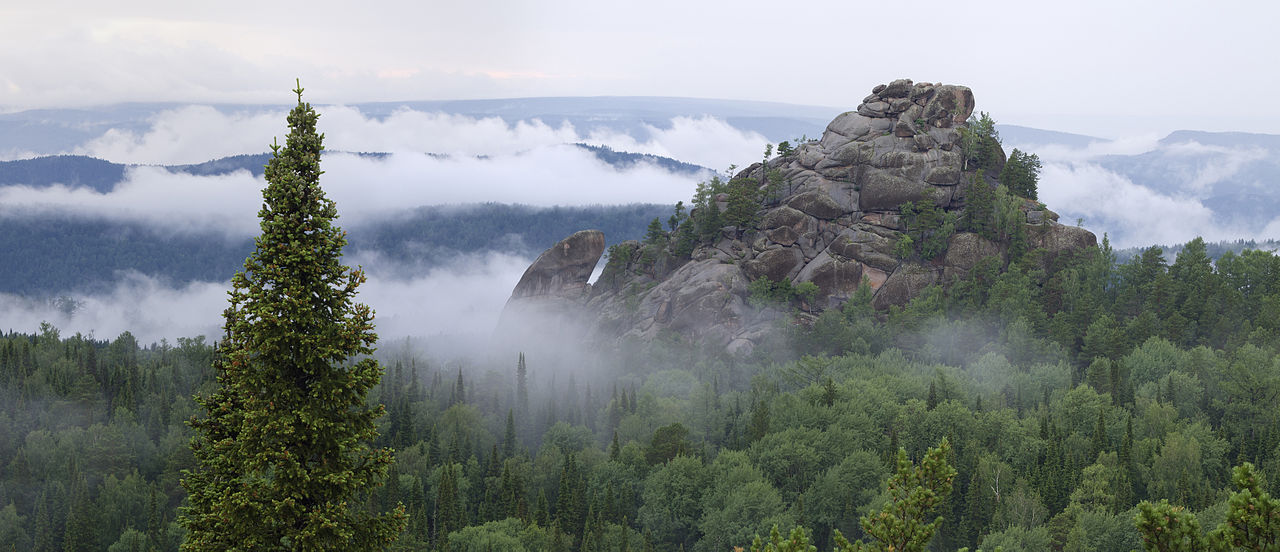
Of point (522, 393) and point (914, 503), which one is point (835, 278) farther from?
point (914, 503)

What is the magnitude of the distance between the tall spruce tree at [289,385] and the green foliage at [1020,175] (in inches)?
5927

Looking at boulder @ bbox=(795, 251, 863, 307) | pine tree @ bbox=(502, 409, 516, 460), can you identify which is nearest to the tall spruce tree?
pine tree @ bbox=(502, 409, 516, 460)

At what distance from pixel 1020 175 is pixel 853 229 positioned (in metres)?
28.8

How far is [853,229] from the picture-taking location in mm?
160000

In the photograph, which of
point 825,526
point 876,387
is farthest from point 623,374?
point 825,526

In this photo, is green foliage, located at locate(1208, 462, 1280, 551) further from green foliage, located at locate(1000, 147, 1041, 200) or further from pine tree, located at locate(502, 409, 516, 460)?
green foliage, located at locate(1000, 147, 1041, 200)

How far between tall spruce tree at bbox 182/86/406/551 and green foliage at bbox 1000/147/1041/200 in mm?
150550

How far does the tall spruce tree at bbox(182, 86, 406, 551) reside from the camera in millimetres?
24438

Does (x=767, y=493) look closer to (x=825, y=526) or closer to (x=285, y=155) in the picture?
(x=825, y=526)

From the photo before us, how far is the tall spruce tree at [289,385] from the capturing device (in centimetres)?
2444

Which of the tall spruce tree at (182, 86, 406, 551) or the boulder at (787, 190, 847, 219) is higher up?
the tall spruce tree at (182, 86, 406, 551)

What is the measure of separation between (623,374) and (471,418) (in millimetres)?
29231

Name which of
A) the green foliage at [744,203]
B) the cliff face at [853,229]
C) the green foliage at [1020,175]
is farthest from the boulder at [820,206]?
the green foliage at [1020,175]

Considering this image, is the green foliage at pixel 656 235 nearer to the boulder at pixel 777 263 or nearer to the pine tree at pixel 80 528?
the boulder at pixel 777 263
